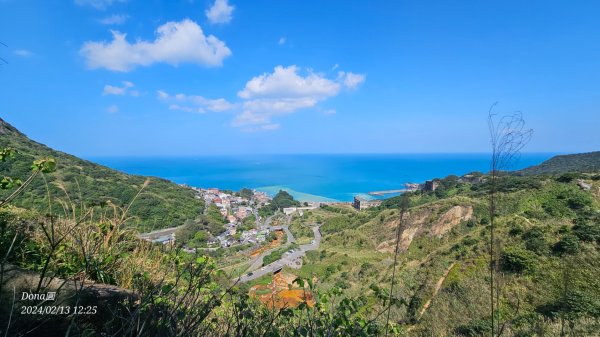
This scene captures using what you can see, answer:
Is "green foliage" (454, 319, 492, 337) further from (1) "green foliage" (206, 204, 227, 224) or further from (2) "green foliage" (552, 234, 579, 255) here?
(1) "green foliage" (206, 204, 227, 224)

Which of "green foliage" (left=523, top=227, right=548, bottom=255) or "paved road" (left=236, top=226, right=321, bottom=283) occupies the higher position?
"green foliage" (left=523, top=227, right=548, bottom=255)

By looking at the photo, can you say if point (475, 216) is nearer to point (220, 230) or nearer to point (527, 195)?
point (527, 195)

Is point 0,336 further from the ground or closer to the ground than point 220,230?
further from the ground

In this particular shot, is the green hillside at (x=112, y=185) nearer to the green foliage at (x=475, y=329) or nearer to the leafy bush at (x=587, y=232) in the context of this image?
the green foliage at (x=475, y=329)

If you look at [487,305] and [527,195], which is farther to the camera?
[527,195]

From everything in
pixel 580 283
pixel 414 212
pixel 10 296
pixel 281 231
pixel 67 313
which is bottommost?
pixel 281 231

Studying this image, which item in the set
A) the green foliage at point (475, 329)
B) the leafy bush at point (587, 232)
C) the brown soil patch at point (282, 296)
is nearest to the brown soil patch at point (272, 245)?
the brown soil patch at point (282, 296)

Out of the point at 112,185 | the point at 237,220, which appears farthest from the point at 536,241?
the point at 237,220

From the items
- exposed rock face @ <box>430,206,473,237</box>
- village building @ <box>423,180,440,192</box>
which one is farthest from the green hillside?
village building @ <box>423,180,440,192</box>

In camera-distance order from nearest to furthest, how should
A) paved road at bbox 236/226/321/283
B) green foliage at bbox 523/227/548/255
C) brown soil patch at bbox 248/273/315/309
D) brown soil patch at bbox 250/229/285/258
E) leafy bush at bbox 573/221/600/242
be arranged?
brown soil patch at bbox 248/273/315/309 → leafy bush at bbox 573/221/600/242 → green foliage at bbox 523/227/548/255 → paved road at bbox 236/226/321/283 → brown soil patch at bbox 250/229/285/258

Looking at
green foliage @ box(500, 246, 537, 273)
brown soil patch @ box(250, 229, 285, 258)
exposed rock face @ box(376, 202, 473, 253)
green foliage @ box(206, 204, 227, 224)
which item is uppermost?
green foliage @ box(500, 246, 537, 273)

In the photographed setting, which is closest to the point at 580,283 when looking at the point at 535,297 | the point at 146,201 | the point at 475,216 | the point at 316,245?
the point at 535,297
